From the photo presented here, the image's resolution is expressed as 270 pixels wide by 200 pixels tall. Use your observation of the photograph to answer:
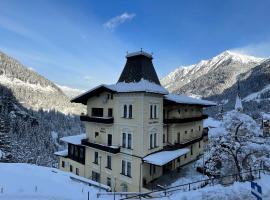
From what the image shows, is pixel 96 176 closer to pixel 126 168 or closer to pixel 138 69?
pixel 126 168

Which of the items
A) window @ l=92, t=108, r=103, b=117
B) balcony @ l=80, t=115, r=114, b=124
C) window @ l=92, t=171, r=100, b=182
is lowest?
window @ l=92, t=171, r=100, b=182

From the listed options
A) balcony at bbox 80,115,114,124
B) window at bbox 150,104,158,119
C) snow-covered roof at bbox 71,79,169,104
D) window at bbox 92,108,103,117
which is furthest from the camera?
window at bbox 92,108,103,117

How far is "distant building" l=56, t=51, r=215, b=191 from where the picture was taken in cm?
2847

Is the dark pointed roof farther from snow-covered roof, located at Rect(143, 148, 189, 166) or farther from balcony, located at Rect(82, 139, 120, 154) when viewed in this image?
snow-covered roof, located at Rect(143, 148, 189, 166)

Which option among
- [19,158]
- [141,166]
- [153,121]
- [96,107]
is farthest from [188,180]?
[19,158]

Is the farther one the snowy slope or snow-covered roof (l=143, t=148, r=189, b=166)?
snow-covered roof (l=143, t=148, r=189, b=166)

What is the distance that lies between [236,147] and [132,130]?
37.9ft

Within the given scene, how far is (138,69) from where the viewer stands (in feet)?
100

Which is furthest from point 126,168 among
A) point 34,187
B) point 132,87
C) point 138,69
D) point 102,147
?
point 138,69

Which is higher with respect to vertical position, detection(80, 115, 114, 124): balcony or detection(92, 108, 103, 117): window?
detection(92, 108, 103, 117): window

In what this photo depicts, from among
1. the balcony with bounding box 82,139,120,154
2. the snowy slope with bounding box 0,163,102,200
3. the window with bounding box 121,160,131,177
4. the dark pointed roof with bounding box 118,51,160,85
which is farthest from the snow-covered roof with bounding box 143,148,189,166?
the dark pointed roof with bounding box 118,51,160,85

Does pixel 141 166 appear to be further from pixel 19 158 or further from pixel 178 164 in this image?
pixel 19 158

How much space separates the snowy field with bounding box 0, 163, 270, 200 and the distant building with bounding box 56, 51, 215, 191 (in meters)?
6.56

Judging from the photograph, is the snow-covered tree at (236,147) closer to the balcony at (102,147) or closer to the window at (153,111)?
the window at (153,111)
